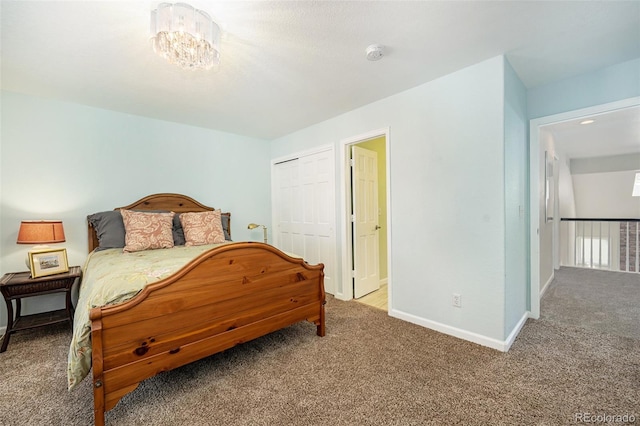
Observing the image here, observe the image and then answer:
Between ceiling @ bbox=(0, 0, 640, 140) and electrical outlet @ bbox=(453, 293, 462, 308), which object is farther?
electrical outlet @ bbox=(453, 293, 462, 308)

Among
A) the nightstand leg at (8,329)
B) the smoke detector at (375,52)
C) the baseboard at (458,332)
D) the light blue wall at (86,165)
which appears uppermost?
the smoke detector at (375,52)

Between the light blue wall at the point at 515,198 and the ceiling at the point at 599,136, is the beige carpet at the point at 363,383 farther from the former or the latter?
the ceiling at the point at 599,136

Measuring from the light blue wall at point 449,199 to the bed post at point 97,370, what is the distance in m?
2.36

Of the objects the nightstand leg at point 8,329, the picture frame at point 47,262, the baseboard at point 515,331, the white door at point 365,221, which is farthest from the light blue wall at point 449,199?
the nightstand leg at point 8,329

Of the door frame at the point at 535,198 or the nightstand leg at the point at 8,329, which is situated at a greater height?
the door frame at the point at 535,198

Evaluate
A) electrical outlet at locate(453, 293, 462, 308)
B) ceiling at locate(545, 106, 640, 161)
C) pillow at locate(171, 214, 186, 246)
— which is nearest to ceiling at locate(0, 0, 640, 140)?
ceiling at locate(545, 106, 640, 161)

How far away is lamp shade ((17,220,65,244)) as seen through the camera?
2.35 m

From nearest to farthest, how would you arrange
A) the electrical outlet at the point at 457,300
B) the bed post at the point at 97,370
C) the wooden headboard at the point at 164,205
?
1. the bed post at the point at 97,370
2. the electrical outlet at the point at 457,300
3. the wooden headboard at the point at 164,205

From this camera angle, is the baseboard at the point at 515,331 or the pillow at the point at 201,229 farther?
the pillow at the point at 201,229

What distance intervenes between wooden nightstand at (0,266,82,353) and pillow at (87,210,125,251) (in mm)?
342

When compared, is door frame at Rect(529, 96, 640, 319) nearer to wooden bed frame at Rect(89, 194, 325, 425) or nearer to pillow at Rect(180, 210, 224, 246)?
wooden bed frame at Rect(89, 194, 325, 425)

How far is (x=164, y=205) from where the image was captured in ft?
11.1

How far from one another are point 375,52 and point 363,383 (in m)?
2.29

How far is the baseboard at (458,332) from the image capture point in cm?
210
